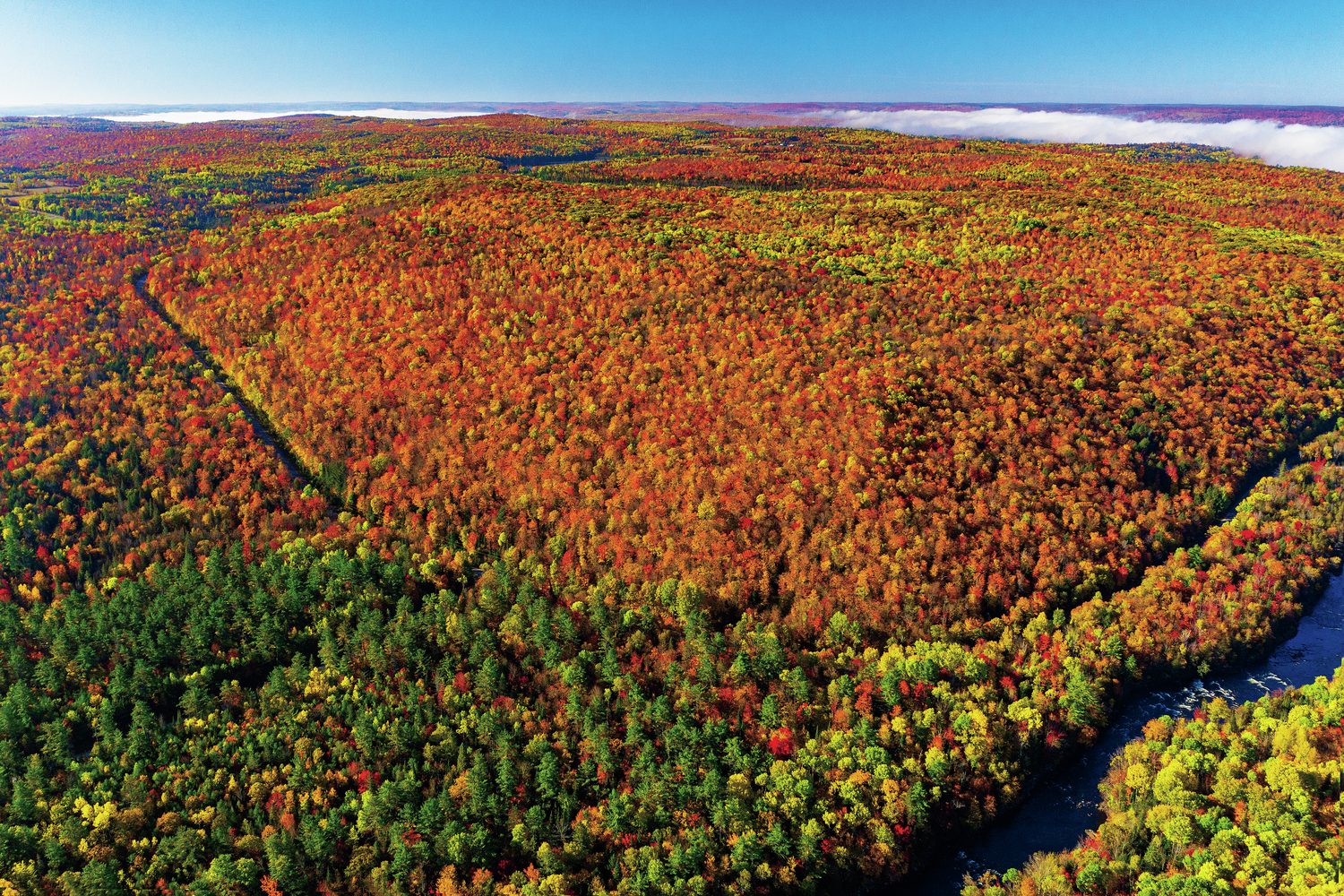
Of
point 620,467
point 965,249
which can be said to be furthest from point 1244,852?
point 965,249

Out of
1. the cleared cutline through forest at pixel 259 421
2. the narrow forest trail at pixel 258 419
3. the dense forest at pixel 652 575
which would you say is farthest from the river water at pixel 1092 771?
the narrow forest trail at pixel 258 419

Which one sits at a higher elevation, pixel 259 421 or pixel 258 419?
pixel 258 419

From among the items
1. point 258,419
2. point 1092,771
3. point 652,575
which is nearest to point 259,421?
point 258,419

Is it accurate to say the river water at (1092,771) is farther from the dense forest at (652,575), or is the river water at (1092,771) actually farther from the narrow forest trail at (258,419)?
the narrow forest trail at (258,419)

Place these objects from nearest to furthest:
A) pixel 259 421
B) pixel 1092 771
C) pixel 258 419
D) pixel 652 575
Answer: pixel 1092 771, pixel 652 575, pixel 259 421, pixel 258 419

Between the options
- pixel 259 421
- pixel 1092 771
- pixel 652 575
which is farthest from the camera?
pixel 259 421

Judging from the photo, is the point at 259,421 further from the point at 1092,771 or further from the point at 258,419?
the point at 1092,771

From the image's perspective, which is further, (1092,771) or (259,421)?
(259,421)
